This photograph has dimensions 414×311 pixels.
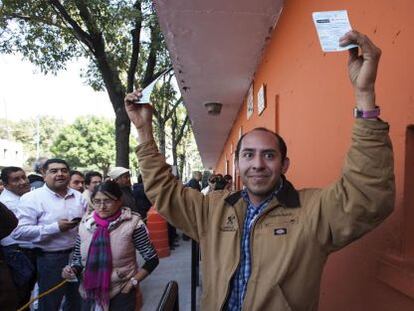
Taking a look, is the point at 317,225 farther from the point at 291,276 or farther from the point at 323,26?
the point at 323,26

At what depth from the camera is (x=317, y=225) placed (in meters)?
1.66

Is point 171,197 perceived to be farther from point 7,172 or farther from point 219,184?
point 219,184

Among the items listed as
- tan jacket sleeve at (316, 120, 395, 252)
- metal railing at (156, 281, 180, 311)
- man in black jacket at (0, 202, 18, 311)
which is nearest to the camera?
tan jacket sleeve at (316, 120, 395, 252)

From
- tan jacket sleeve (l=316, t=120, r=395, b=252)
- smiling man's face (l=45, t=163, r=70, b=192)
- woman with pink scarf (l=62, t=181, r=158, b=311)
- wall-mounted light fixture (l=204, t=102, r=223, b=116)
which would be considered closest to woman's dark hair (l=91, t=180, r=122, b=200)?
woman with pink scarf (l=62, t=181, r=158, b=311)

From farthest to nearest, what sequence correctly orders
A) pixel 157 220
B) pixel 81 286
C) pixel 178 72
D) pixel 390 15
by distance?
1. pixel 157 220
2. pixel 178 72
3. pixel 81 286
4. pixel 390 15

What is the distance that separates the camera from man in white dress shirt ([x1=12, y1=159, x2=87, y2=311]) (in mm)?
3953

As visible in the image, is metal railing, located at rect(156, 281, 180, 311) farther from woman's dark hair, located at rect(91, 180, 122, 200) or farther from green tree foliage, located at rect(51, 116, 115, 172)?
green tree foliage, located at rect(51, 116, 115, 172)

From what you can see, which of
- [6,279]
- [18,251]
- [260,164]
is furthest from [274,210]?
[18,251]

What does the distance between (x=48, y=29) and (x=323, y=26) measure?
32.6 ft

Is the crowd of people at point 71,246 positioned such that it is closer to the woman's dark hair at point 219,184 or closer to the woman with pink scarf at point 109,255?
the woman with pink scarf at point 109,255

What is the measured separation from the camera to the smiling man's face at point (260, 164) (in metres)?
1.88

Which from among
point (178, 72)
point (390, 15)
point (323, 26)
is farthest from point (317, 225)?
point (178, 72)

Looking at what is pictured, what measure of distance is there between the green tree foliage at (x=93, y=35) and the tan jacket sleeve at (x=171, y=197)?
6525 millimetres

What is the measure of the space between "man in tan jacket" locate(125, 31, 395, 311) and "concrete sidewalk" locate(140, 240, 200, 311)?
365 centimetres
